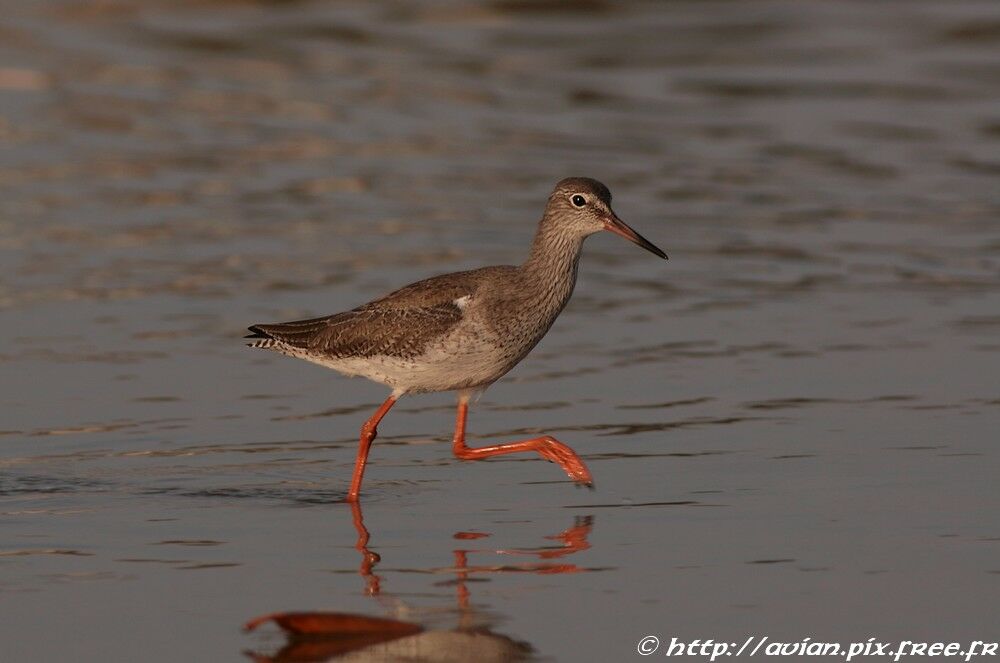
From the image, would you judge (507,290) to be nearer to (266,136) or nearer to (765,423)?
(765,423)

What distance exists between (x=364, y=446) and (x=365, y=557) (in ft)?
6.94

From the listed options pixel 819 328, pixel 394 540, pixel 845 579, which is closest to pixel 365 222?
pixel 819 328

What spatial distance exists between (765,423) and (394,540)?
331cm

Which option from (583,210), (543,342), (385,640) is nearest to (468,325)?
(583,210)

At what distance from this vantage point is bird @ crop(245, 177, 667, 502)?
37.7 feet

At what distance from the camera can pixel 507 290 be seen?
11.6m

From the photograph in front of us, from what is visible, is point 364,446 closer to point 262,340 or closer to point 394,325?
point 394,325

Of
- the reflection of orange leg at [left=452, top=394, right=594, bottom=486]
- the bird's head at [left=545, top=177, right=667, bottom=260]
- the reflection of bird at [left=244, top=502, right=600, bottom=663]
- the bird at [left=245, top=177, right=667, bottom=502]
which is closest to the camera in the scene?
the reflection of bird at [left=244, top=502, right=600, bottom=663]

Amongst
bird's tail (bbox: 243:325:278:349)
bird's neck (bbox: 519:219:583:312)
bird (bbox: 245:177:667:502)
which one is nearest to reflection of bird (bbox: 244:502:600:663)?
bird (bbox: 245:177:667:502)

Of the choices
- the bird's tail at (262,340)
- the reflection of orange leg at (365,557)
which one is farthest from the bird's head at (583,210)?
the reflection of orange leg at (365,557)

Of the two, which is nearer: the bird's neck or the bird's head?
the bird's neck

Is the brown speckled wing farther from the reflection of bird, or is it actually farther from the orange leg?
the reflection of bird

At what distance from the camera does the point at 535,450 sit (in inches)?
442

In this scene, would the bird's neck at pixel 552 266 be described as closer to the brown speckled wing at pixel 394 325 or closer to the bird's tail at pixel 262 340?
the brown speckled wing at pixel 394 325
